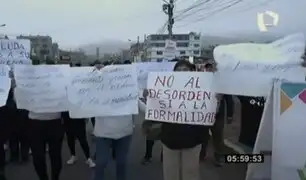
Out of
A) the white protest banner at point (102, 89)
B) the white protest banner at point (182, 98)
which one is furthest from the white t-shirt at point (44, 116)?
the white protest banner at point (182, 98)

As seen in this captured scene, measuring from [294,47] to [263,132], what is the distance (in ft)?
3.21

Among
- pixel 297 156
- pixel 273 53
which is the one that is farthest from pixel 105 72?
pixel 297 156

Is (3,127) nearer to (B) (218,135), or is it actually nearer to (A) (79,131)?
(A) (79,131)

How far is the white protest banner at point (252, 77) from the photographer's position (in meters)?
5.23

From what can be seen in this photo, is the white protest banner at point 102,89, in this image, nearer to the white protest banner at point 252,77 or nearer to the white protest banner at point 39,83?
the white protest banner at point 39,83

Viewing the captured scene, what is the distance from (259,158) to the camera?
5.20 metres

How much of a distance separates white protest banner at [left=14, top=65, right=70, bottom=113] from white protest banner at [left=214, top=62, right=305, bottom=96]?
2.21 m

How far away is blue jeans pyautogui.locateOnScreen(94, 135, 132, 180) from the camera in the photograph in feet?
18.6

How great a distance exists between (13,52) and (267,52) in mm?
3868

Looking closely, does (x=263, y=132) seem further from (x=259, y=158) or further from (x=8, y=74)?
(x=8, y=74)

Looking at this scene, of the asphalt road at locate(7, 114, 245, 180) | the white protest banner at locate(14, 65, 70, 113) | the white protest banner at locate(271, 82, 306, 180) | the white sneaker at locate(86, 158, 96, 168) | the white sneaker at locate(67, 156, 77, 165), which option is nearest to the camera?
the white protest banner at locate(271, 82, 306, 180)

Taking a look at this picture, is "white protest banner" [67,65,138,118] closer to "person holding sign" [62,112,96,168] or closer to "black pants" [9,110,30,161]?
"person holding sign" [62,112,96,168]

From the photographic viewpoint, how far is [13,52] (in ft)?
23.9
